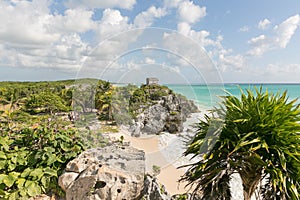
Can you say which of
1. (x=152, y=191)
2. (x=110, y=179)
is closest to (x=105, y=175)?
(x=110, y=179)

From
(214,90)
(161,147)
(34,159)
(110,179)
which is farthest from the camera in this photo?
(34,159)

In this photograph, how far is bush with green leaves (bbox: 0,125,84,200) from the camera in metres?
2.88

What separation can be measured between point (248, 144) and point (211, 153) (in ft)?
0.97

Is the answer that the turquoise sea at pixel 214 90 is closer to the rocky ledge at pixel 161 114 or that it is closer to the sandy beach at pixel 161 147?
the sandy beach at pixel 161 147

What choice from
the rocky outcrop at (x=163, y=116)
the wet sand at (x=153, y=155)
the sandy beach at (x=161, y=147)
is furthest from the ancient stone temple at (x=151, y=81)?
the wet sand at (x=153, y=155)

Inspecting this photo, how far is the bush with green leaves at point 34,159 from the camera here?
288cm

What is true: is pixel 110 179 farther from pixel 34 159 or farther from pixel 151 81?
pixel 151 81

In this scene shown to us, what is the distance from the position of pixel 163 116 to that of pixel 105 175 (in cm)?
125

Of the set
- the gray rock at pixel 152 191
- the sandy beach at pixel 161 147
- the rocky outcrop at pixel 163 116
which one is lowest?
the gray rock at pixel 152 191

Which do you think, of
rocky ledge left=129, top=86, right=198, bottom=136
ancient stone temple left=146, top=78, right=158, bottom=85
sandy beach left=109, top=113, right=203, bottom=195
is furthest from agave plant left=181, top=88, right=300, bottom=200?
rocky ledge left=129, top=86, right=198, bottom=136

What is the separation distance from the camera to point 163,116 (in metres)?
3.55

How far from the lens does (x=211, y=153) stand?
1907 millimetres

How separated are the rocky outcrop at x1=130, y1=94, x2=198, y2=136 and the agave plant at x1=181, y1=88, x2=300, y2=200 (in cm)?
113

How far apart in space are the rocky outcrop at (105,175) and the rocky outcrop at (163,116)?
0.36m
